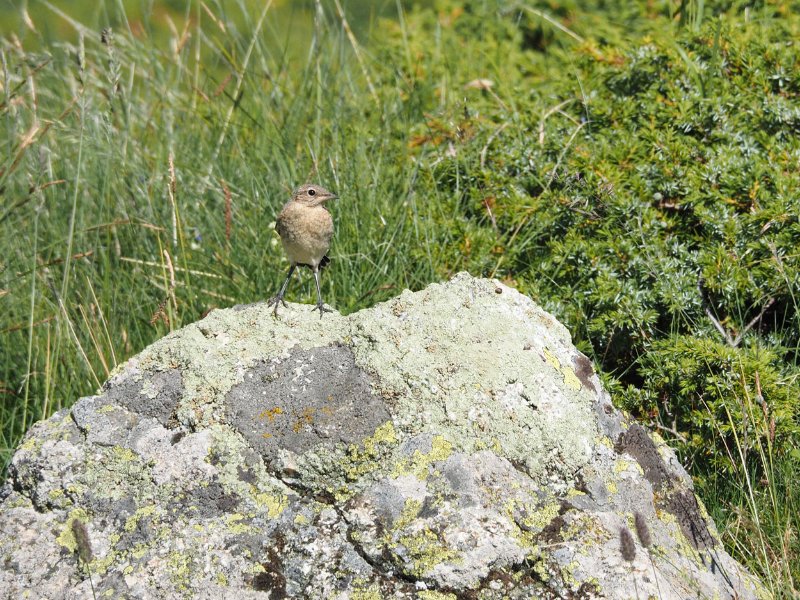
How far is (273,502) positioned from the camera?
309cm

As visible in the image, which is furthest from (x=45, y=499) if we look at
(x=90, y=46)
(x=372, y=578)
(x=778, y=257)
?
(x=90, y=46)

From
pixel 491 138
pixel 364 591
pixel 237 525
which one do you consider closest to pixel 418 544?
pixel 364 591

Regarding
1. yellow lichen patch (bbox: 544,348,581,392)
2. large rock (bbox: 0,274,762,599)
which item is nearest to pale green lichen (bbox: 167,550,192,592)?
large rock (bbox: 0,274,762,599)

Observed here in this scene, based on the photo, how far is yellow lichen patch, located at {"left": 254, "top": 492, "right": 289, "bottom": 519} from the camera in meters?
3.06

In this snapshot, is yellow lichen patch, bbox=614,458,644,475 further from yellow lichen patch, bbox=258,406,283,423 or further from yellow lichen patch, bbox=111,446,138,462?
yellow lichen patch, bbox=111,446,138,462

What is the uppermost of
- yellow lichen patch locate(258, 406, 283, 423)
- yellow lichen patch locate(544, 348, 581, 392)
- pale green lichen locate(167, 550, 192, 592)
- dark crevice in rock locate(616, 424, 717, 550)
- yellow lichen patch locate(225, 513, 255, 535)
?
yellow lichen patch locate(544, 348, 581, 392)

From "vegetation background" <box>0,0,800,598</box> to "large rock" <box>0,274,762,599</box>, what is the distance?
60 centimetres

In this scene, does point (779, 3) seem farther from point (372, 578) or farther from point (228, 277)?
point (372, 578)

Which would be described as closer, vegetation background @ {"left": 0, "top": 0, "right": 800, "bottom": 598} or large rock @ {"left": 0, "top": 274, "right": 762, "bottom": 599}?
large rock @ {"left": 0, "top": 274, "right": 762, "bottom": 599}

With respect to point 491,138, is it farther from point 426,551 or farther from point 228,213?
point 426,551

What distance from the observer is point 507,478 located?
3119mm

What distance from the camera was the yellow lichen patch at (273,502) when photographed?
10.1ft

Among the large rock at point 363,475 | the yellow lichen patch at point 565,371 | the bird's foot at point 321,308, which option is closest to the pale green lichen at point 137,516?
the large rock at point 363,475

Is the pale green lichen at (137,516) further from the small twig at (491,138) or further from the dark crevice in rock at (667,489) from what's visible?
the small twig at (491,138)
